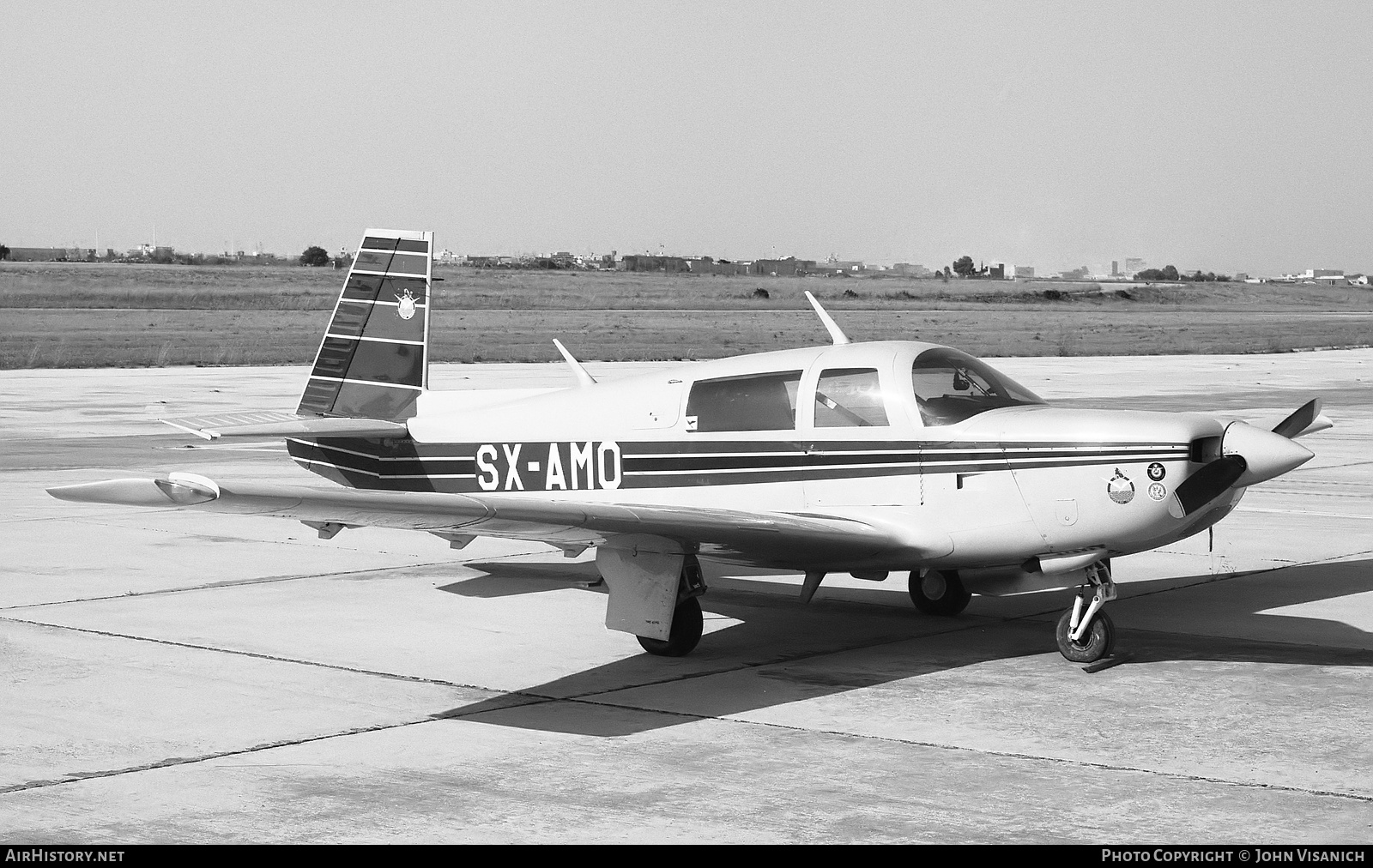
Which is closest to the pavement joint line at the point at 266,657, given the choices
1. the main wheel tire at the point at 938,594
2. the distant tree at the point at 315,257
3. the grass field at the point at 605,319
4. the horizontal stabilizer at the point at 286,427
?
the horizontal stabilizer at the point at 286,427

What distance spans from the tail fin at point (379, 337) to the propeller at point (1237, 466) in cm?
619

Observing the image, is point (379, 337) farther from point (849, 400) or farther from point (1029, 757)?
point (1029, 757)

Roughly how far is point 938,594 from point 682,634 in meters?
2.28

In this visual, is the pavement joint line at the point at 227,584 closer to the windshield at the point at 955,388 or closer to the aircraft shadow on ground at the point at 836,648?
→ the aircraft shadow on ground at the point at 836,648

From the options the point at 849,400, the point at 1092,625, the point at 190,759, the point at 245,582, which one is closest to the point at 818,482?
the point at 849,400

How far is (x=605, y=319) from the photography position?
76.0 meters

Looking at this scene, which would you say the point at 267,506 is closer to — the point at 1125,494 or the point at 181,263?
the point at 1125,494

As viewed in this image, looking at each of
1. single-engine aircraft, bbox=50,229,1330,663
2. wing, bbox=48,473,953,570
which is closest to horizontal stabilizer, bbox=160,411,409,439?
single-engine aircraft, bbox=50,229,1330,663

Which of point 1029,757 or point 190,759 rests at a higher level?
point 1029,757

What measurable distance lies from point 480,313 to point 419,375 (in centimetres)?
7050

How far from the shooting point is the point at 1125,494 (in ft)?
27.5

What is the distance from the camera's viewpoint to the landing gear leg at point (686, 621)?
917 centimetres

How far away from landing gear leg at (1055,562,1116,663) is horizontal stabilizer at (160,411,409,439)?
5.34 m

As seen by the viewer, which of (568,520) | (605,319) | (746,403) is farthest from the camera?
(605,319)
